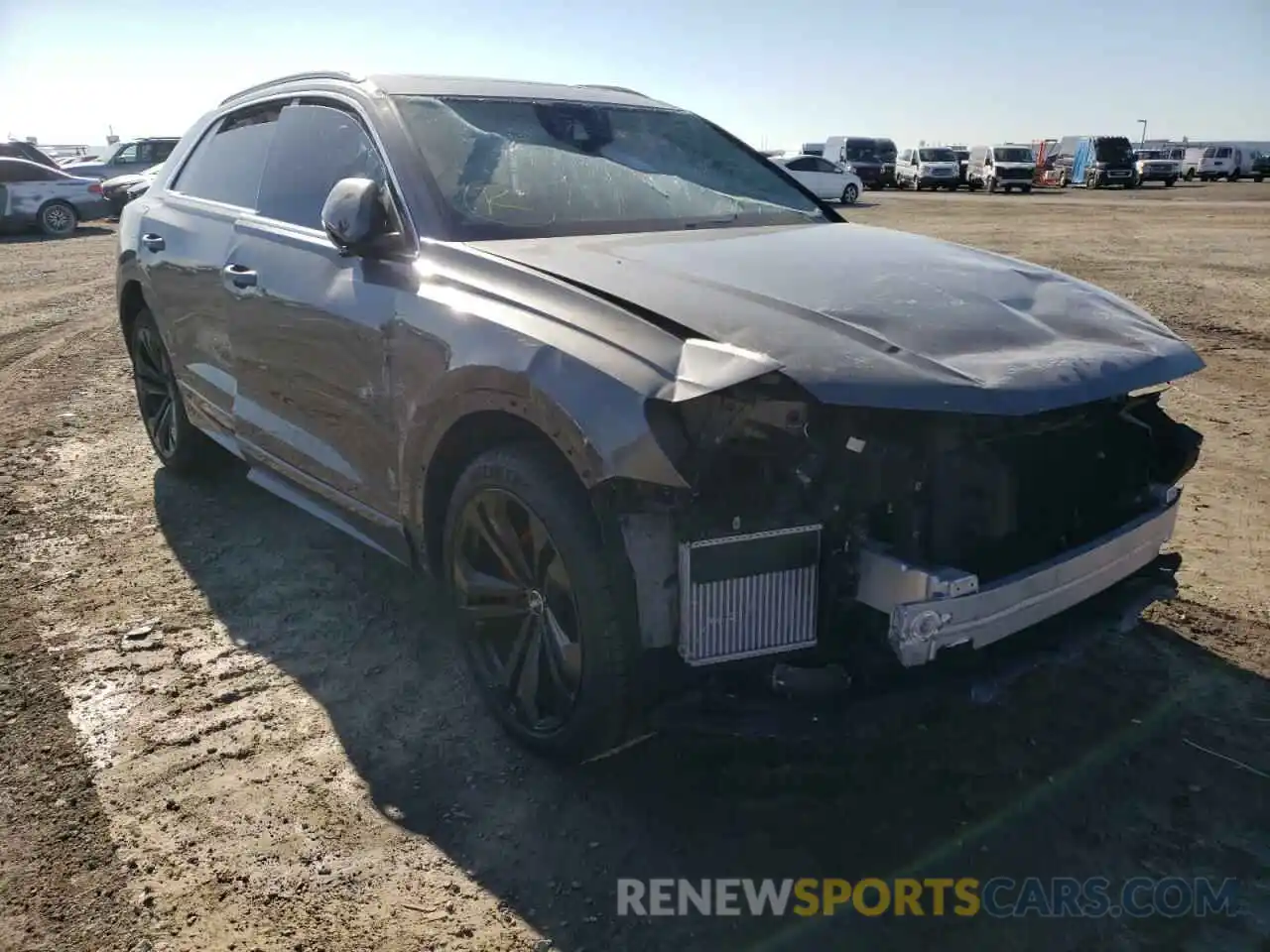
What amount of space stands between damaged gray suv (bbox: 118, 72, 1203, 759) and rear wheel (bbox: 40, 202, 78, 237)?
19.6 m

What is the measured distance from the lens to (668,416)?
2352mm

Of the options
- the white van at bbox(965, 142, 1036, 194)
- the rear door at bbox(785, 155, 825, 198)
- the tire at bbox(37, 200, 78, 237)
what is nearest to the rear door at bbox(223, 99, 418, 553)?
the tire at bbox(37, 200, 78, 237)

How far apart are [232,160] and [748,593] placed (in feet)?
11.5

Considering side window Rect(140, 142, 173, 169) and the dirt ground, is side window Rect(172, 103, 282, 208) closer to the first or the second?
the dirt ground

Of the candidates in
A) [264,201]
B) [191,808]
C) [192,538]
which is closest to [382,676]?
[191,808]

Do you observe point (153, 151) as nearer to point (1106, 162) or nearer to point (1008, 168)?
point (1008, 168)

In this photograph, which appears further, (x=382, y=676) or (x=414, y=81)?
(x=414, y=81)

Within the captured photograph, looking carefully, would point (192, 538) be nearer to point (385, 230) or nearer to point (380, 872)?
point (385, 230)

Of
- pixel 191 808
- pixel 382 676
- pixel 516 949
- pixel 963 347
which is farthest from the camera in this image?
pixel 382 676

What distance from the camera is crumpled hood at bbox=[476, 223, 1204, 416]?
2.38m

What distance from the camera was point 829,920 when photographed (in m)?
2.42

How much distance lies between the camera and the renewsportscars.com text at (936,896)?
245 centimetres

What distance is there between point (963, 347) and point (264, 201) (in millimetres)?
2952

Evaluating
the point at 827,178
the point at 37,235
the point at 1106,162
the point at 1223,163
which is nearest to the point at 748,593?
the point at 37,235
